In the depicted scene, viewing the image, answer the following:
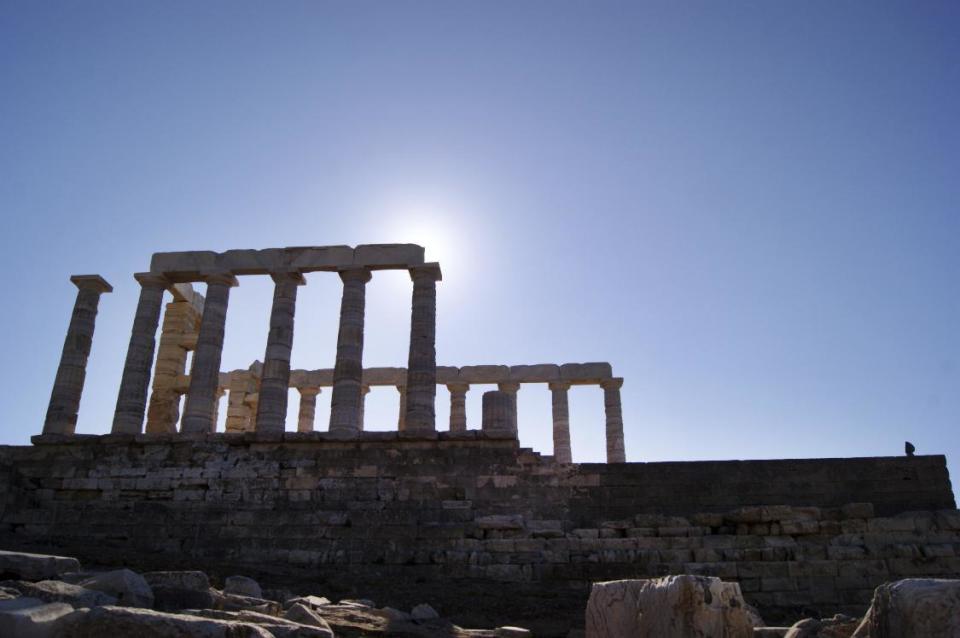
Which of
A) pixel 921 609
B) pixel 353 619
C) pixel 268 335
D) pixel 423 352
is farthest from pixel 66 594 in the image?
pixel 268 335

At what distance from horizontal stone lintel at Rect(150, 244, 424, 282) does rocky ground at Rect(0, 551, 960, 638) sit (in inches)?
659

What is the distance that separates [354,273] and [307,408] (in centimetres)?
1078

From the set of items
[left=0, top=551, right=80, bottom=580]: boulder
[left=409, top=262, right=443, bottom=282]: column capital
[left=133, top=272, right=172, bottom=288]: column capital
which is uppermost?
[left=133, top=272, right=172, bottom=288]: column capital

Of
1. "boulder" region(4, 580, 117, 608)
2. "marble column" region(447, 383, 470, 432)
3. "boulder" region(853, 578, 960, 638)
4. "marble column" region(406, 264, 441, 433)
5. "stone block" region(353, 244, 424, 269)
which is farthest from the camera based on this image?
"marble column" region(447, 383, 470, 432)

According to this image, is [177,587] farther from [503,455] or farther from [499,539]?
[503,455]

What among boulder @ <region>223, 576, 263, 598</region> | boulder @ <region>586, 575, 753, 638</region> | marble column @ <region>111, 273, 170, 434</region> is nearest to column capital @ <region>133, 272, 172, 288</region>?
marble column @ <region>111, 273, 170, 434</region>

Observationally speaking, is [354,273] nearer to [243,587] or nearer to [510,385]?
[510,385]

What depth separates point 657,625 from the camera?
6.48 m

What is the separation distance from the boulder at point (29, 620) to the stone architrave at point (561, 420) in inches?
1051

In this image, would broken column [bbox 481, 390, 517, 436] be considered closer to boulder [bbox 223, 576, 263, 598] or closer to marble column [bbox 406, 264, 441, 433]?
marble column [bbox 406, 264, 441, 433]

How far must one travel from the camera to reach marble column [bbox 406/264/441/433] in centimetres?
2289

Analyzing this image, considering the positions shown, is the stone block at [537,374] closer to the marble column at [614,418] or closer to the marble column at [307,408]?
the marble column at [614,418]

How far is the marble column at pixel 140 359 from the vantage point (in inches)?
966

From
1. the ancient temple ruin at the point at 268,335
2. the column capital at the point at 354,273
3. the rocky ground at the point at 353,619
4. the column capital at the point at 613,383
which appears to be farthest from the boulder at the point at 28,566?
the column capital at the point at 613,383
